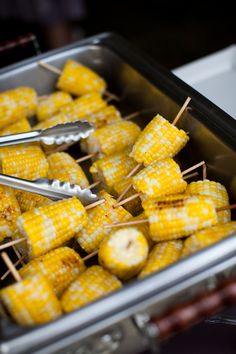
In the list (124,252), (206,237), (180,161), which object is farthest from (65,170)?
(206,237)

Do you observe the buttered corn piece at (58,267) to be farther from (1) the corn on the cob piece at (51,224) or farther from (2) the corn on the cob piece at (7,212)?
(2) the corn on the cob piece at (7,212)

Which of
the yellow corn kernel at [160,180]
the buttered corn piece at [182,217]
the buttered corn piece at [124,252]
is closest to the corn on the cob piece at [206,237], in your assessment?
the buttered corn piece at [182,217]

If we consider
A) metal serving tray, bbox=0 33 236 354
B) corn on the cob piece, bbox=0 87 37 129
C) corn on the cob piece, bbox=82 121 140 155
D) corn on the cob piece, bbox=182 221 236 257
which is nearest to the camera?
metal serving tray, bbox=0 33 236 354

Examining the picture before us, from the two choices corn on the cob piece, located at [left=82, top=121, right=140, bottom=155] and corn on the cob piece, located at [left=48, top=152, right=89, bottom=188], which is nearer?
corn on the cob piece, located at [left=48, top=152, right=89, bottom=188]

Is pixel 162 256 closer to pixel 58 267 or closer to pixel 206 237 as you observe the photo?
pixel 206 237

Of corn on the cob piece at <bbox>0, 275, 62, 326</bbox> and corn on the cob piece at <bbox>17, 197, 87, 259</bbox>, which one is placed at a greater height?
corn on the cob piece at <bbox>17, 197, 87, 259</bbox>

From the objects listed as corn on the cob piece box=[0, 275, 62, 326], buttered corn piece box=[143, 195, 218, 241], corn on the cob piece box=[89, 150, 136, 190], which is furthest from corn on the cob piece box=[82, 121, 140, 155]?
corn on the cob piece box=[0, 275, 62, 326]

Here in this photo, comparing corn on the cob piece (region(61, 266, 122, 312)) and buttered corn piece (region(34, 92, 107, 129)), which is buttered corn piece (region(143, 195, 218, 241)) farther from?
buttered corn piece (region(34, 92, 107, 129))
